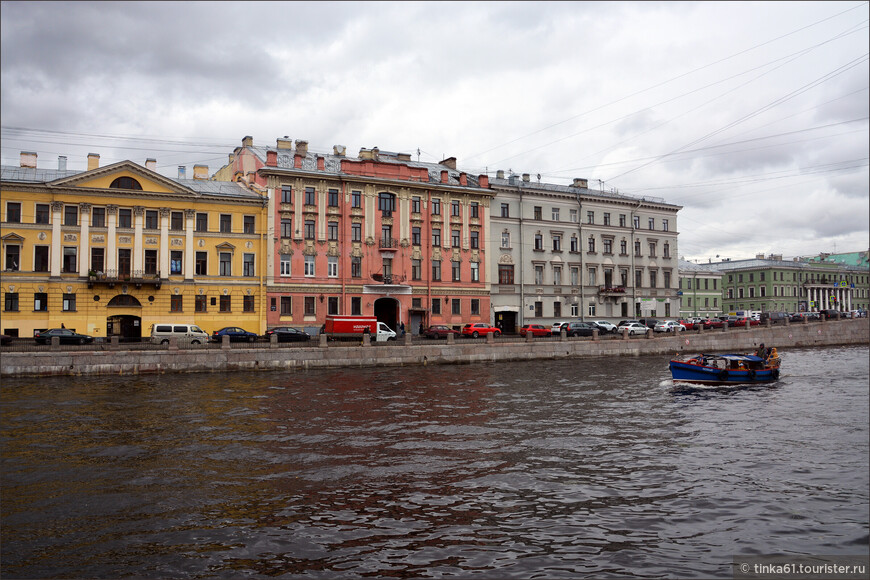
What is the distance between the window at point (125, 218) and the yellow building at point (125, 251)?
0.20 feet

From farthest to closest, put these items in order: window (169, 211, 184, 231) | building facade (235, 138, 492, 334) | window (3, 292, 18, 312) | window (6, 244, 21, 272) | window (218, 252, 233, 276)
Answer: building facade (235, 138, 492, 334), window (218, 252, 233, 276), window (169, 211, 184, 231), window (6, 244, 21, 272), window (3, 292, 18, 312)

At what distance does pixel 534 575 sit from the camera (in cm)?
831

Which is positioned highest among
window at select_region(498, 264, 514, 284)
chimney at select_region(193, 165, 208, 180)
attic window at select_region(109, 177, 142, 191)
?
chimney at select_region(193, 165, 208, 180)

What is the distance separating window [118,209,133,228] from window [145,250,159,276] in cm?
212

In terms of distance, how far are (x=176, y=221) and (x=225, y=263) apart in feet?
14.1

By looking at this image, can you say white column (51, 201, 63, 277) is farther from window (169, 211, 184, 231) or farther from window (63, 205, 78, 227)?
window (169, 211, 184, 231)

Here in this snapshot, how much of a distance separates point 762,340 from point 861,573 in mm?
50443

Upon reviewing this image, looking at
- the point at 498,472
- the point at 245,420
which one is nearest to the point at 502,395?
the point at 245,420

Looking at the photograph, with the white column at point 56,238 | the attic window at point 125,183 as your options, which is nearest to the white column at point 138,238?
the attic window at point 125,183

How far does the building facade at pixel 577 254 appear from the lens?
181 ft

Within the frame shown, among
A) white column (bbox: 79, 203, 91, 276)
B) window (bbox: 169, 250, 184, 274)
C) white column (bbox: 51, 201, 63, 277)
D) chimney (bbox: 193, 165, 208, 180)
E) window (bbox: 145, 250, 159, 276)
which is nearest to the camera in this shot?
white column (bbox: 51, 201, 63, 277)

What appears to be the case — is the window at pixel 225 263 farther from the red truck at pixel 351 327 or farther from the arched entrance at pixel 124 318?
the red truck at pixel 351 327

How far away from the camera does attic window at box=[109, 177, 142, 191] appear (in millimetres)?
42062

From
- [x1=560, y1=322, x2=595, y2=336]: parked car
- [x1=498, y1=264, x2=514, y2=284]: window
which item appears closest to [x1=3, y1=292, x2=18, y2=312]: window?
[x1=498, y1=264, x2=514, y2=284]: window
